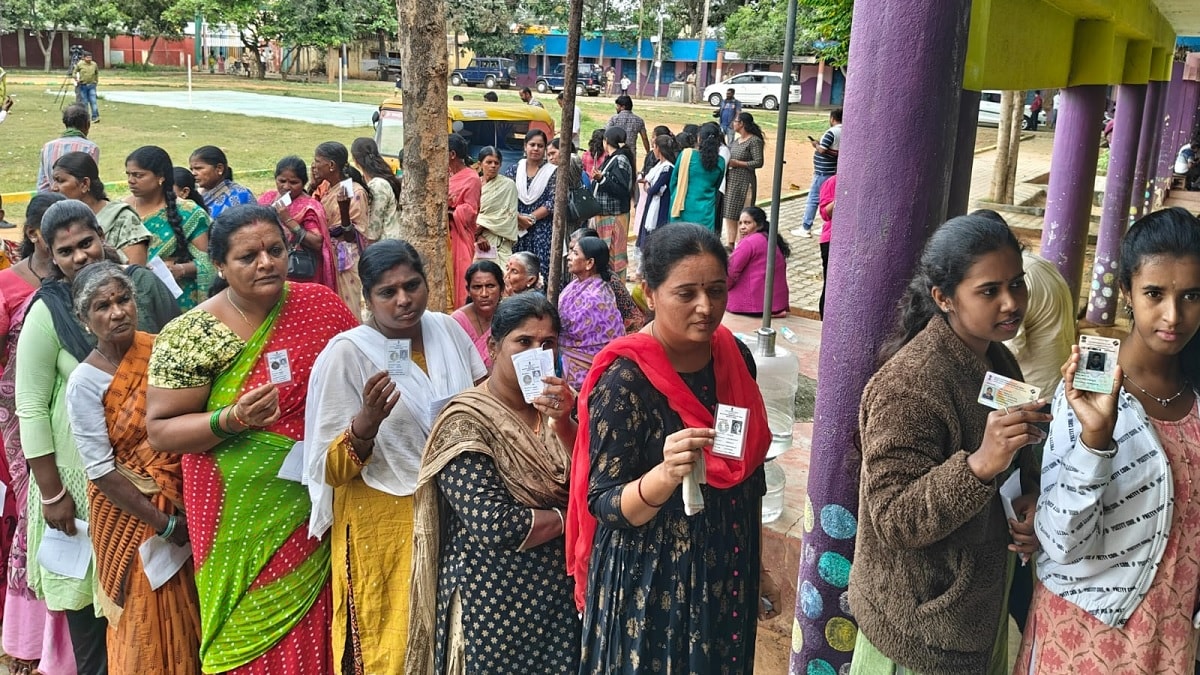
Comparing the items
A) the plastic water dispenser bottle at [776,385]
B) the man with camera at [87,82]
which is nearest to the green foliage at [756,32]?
the man with camera at [87,82]

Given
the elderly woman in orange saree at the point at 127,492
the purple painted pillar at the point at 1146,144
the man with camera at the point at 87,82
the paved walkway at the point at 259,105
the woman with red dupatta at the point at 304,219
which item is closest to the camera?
the elderly woman in orange saree at the point at 127,492

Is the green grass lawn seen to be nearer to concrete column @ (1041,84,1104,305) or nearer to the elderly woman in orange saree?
the elderly woman in orange saree

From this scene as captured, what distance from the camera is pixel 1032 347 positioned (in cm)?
381

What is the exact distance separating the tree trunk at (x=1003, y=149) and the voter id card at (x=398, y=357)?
13.0 metres

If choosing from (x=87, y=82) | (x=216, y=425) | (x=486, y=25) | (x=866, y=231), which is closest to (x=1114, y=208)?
(x=866, y=231)

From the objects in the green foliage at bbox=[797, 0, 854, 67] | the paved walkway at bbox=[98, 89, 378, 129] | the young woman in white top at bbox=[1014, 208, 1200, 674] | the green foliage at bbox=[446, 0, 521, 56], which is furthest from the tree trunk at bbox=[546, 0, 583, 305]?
the green foliage at bbox=[446, 0, 521, 56]

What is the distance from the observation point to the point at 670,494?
2.19 metres

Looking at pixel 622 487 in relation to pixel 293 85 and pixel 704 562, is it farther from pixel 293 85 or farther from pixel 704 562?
pixel 293 85

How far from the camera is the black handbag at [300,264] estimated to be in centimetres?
621

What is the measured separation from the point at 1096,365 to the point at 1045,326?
2.01 meters

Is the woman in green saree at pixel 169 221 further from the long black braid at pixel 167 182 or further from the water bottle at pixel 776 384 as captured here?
the water bottle at pixel 776 384

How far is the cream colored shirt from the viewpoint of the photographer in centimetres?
372

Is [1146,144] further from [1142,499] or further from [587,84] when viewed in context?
[587,84]

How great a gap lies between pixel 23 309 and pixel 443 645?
7.25 ft
